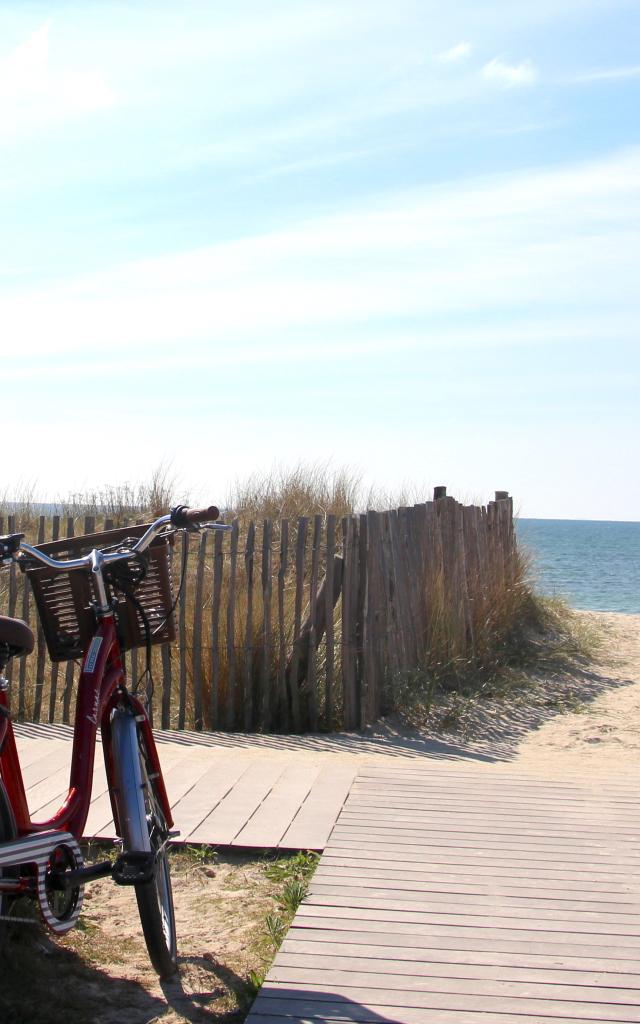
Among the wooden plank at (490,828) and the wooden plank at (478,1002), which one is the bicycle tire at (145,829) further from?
the wooden plank at (490,828)

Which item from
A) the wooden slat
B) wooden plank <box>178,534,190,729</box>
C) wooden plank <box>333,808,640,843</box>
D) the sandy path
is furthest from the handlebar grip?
the wooden slat

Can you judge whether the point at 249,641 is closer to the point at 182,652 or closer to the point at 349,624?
the point at 182,652

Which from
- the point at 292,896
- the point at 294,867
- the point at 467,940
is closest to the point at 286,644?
the point at 294,867

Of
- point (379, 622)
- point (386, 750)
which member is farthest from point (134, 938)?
point (379, 622)

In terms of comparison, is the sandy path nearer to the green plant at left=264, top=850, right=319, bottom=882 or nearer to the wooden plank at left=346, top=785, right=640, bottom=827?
the wooden plank at left=346, top=785, right=640, bottom=827

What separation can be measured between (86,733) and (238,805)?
192cm

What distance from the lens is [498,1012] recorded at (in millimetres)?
2754

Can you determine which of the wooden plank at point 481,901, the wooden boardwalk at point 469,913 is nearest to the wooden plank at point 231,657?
the wooden boardwalk at point 469,913

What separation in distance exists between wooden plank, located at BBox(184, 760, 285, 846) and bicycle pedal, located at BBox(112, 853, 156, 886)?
55.3 inches

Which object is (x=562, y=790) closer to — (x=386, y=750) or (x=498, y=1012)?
(x=386, y=750)

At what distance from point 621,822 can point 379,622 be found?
3158 mm

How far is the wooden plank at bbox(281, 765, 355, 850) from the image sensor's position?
411cm

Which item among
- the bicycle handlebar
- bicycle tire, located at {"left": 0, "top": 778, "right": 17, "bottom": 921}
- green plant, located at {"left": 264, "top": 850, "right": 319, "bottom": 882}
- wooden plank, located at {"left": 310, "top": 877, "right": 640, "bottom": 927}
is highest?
the bicycle handlebar

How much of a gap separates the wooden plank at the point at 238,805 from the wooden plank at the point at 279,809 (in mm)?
31
